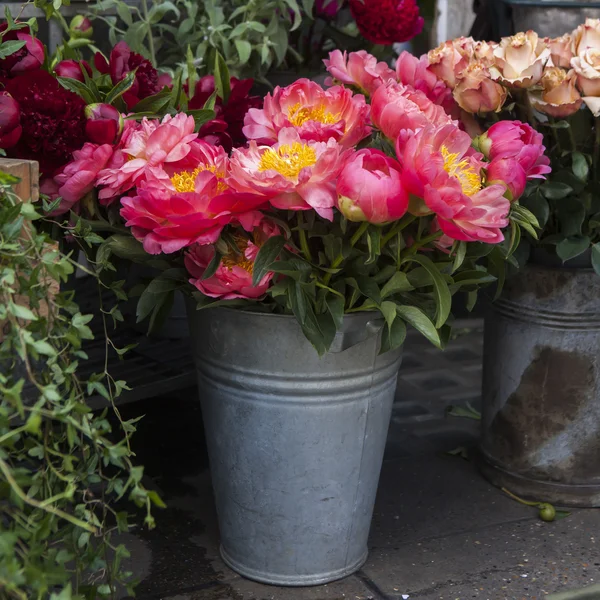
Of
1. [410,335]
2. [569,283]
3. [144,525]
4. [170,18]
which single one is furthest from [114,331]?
[410,335]

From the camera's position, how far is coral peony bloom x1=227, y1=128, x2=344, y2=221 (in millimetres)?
1469

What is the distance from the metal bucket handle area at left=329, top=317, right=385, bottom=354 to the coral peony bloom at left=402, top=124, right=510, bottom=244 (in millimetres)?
237

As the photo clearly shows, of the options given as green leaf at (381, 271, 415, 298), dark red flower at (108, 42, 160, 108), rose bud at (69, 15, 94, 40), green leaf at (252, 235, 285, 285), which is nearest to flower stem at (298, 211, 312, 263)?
green leaf at (252, 235, 285, 285)

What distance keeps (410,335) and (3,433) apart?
259 centimetres

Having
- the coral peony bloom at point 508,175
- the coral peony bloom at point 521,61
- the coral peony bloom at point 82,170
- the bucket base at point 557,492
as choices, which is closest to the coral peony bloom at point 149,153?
the coral peony bloom at point 82,170

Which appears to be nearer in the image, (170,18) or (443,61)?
(443,61)

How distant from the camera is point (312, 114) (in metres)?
1.66

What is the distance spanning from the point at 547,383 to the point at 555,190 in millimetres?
475

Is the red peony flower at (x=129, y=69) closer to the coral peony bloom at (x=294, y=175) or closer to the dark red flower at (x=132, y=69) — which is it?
the dark red flower at (x=132, y=69)

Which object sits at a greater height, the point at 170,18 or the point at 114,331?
the point at 170,18

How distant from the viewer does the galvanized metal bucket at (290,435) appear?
67.4 inches

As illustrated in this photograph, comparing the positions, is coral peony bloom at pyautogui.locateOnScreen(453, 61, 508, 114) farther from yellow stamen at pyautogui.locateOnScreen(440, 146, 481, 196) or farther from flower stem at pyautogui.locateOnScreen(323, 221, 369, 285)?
flower stem at pyautogui.locateOnScreen(323, 221, 369, 285)

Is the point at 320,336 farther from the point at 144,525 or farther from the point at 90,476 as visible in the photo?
the point at 144,525

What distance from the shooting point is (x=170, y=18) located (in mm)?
2883
